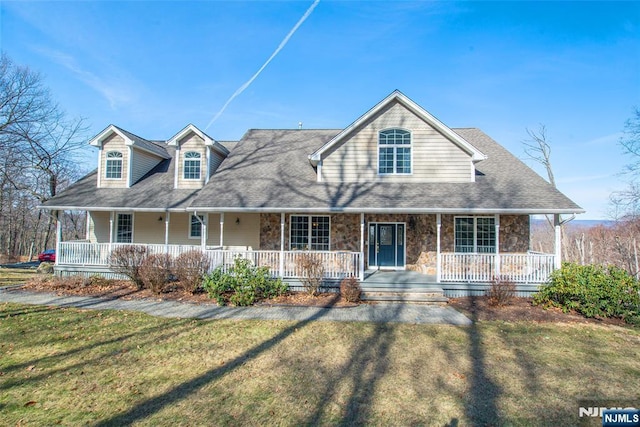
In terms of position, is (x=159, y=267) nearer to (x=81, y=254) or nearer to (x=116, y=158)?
(x=81, y=254)

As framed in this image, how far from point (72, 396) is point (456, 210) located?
10.6 meters

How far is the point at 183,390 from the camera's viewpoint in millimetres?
5105

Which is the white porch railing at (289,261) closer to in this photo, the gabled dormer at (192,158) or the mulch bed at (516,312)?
the mulch bed at (516,312)

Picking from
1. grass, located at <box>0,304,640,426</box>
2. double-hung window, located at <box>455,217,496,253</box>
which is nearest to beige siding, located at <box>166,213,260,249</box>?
grass, located at <box>0,304,640,426</box>

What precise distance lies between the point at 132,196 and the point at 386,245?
36.9ft

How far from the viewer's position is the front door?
13.7 metres

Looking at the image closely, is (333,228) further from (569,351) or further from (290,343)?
(569,351)

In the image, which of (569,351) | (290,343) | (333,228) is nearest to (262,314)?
(290,343)

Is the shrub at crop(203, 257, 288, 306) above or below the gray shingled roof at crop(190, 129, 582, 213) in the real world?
below

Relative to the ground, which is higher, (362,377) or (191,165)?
(191,165)

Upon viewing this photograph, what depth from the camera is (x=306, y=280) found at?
440 inches

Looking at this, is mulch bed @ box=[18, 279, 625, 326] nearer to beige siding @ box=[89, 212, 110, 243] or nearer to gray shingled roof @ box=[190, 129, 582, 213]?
gray shingled roof @ box=[190, 129, 582, 213]

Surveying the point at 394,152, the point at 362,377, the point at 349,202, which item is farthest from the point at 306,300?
the point at 394,152

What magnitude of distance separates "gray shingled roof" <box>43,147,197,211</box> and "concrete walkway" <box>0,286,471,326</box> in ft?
14.2
